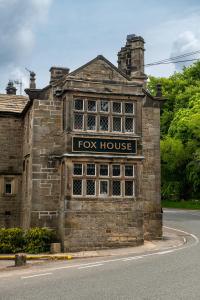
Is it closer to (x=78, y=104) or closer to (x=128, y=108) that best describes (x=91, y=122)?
(x=78, y=104)

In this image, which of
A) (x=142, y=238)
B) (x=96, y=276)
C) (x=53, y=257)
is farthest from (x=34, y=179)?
(x=96, y=276)

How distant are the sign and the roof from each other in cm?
611

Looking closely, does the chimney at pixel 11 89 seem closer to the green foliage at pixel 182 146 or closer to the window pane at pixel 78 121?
the window pane at pixel 78 121

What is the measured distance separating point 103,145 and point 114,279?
952 centimetres

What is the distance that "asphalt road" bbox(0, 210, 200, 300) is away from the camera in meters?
10.5

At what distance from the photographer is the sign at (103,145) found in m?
21.0

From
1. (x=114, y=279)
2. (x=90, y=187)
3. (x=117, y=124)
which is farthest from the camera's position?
(x=117, y=124)

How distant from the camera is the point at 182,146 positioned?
164ft

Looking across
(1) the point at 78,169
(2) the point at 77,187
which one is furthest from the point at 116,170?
(2) the point at 77,187

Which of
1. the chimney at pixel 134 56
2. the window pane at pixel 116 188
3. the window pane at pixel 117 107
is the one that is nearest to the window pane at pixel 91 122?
the window pane at pixel 117 107

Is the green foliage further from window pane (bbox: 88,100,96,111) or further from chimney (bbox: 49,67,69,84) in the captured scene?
window pane (bbox: 88,100,96,111)

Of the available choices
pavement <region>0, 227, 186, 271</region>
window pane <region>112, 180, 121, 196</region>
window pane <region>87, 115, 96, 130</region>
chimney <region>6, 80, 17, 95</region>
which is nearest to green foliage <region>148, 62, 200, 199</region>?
chimney <region>6, 80, 17, 95</region>

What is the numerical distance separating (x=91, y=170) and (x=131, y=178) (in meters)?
1.93

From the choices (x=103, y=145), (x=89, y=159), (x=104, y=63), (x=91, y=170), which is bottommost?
(x=91, y=170)
